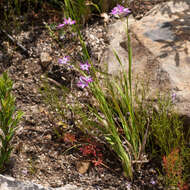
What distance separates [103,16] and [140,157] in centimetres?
193

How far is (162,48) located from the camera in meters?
2.95

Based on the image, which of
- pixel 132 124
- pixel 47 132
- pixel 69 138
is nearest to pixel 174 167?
pixel 132 124

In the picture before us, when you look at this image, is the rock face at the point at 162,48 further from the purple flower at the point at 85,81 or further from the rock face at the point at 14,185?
the rock face at the point at 14,185

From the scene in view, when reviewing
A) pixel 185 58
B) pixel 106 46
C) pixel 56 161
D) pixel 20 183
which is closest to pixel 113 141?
pixel 56 161

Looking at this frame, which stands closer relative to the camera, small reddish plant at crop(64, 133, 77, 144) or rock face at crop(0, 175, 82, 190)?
rock face at crop(0, 175, 82, 190)

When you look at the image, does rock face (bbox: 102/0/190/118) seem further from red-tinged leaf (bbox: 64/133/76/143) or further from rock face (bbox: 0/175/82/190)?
rock face (bbox: 0/175/82/190)

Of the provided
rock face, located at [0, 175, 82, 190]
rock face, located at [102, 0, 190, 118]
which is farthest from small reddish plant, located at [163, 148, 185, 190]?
rock face, located at [0, 175, 82, 190]

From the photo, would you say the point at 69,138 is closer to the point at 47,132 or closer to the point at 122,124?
the point at 47,132

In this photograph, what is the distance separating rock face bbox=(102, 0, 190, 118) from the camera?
2750 millimetres

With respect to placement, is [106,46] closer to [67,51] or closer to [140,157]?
[67,51]

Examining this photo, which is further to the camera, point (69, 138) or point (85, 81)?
point (69, 138)

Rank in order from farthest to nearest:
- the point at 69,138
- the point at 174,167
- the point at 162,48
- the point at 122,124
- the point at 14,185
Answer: the point at 162,48, the point at 69,138, the point at 122,124, the point at 174,167, the point at 14,185

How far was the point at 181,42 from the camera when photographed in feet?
9.63

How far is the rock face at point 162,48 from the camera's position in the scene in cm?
275
